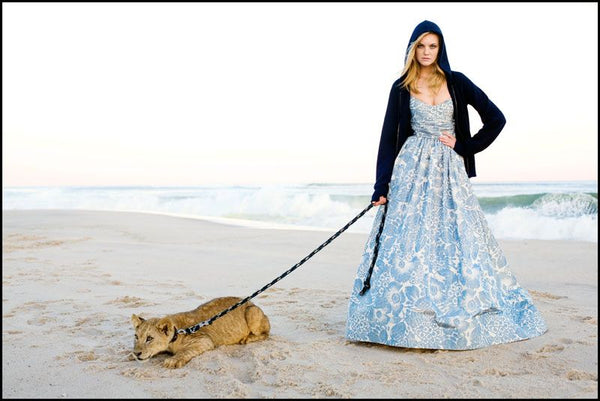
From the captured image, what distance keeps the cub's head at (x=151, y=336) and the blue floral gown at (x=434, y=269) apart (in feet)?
4.04

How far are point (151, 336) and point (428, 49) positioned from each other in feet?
8.72

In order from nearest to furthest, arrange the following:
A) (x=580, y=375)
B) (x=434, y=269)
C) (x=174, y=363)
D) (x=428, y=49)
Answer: (x=580, y=375) < (x=174, y=363) < (x=434, y=269) < (x=428, y=49)

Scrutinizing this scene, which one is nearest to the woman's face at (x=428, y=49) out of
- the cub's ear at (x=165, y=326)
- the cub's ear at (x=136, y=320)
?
the cub's ear at (x=165, y=326)

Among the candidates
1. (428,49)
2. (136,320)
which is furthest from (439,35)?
(136,320)

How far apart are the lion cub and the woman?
70 cm

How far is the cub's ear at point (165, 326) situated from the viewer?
11.2 feet

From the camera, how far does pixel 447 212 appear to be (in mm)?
3824

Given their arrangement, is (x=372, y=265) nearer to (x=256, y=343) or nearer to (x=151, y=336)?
(x=256, y=343)

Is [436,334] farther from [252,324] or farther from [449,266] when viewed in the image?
[252,324]

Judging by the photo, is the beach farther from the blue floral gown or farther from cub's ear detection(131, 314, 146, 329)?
cub's ear detection(131, 314, 146, 329)

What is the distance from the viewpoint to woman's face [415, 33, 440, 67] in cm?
379

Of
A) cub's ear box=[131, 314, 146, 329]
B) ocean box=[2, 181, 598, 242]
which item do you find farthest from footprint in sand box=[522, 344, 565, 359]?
ocean box=[2, 181, 598, 242]

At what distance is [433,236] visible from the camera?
377cm

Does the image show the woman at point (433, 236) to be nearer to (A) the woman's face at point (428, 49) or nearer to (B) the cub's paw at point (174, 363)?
(A) the woman's face at point (428, 49)
